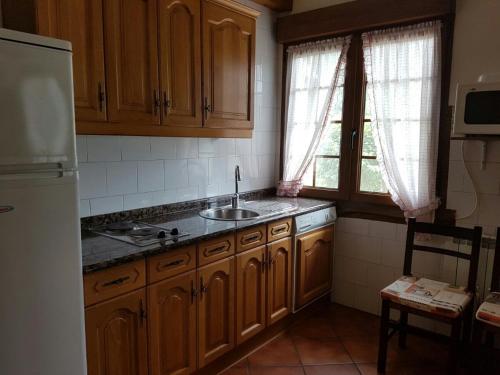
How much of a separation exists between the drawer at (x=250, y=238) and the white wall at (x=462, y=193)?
0.98m

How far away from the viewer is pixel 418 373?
2.28 m

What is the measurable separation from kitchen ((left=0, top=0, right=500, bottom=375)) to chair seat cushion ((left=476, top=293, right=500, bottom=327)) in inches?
13.8

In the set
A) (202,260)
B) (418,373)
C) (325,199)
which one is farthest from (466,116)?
(202,260)

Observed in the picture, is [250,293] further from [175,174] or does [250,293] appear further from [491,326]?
[491,326]

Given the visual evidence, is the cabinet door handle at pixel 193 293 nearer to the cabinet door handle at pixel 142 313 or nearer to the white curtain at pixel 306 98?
the cabinet door handle at pixel 142 313

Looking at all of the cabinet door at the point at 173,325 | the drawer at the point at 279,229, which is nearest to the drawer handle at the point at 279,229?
the drawer at the point at 279,229

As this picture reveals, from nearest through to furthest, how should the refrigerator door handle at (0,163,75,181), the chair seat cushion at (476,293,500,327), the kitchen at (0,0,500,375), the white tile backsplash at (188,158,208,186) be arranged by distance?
the refrigerator door handle at (0,163,75,181) < the kitchen at (0,0,500,375) < the chair seat cushion at (476,293,500,327) < the white tile backsplash at (188,158,208,186)

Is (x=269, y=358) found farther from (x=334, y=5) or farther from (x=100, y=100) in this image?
(x=334, y=5)

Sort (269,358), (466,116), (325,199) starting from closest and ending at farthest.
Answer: (466,116)
(269,358)
(325,199)

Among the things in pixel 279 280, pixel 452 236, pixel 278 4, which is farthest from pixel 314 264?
pixel 278 4

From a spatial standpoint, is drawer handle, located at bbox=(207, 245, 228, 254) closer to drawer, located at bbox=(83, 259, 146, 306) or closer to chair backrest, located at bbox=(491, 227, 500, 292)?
drawer, located at bbox=(83, 259, 146, 306)

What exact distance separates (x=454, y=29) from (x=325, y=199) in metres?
1.46

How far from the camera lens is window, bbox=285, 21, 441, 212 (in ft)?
8.30

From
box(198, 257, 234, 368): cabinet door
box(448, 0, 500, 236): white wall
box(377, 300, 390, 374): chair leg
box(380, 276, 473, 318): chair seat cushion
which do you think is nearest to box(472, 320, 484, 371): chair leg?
box(380, 276, 473, 318): chair seat cushion
